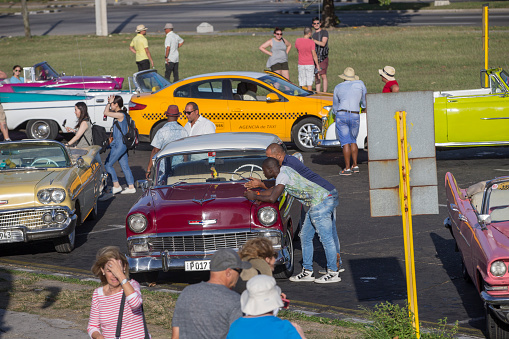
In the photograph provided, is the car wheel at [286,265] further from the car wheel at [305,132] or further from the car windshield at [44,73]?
the car windshield at [44,73]

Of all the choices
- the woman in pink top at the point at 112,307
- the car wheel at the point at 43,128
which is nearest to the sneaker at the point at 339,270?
the woman in pink top at the point at 112,307

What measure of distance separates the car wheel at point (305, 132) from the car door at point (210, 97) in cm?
148

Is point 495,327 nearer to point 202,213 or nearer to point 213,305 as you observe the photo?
point 213,305

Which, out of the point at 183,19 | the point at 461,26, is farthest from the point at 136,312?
the point at 183,19

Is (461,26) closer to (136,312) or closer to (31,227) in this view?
(31,227)

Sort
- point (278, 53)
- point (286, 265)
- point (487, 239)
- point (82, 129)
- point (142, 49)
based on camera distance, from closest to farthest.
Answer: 1. point (487, 239)
2. point (286, 265)
3. point (82, 129)
4. point (278, 53)
5. point (142, 49)

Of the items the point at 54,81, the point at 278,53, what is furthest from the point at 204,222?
the point at 54,81

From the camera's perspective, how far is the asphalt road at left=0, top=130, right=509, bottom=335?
827cm

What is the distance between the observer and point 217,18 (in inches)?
2003

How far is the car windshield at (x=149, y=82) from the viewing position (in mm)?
19269

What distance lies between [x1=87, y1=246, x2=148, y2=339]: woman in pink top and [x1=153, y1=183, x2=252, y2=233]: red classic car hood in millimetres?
3229

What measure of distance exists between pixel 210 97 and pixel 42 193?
747 cm

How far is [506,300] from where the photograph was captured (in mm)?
6910

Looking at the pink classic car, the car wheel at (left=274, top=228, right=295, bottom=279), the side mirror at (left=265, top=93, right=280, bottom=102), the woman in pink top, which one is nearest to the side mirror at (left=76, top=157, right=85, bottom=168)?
the car wheel at (left=274, top=228, right=295, bottom=279)
